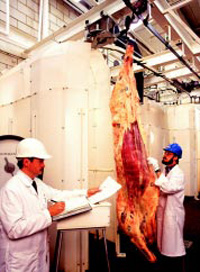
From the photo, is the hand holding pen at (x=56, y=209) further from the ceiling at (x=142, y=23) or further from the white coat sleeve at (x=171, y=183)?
the ceiling at (x=142, y=23)

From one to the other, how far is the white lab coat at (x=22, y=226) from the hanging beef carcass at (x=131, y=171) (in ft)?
3.12

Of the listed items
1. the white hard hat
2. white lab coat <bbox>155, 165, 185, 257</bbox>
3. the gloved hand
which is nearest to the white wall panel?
the white hard hat

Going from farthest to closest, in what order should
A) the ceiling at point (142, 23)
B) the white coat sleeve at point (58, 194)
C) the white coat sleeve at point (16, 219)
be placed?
the ceiling at point (142, 23), the white coat sleeve at point (58, 194), the white coat sleeve at point (16, 219)

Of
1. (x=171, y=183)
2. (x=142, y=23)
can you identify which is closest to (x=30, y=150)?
(x=171, y=183)

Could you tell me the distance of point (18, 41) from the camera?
3.66 m

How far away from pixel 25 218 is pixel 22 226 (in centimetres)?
8

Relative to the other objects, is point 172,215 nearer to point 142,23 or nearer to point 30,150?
point 30,150

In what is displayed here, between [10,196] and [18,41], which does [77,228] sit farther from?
[18,41]

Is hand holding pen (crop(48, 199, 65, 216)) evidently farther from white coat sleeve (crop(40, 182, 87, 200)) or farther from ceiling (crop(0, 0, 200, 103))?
ceiling (crop(0, 0, 200, 103))

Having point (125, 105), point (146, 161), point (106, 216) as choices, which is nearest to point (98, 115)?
point (125, 105)

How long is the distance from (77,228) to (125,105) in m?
1.28

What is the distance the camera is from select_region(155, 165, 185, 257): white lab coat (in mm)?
2584

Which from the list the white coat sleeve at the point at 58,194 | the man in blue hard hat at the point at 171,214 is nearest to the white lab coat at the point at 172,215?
the man in blue hard hat at the point at 171,214

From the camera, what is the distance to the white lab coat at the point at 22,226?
1454 mm
